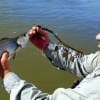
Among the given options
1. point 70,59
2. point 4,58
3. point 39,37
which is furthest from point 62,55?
point 4,58

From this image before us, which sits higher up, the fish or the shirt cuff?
the fish

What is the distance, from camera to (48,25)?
8.55m

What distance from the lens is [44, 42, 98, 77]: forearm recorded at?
12.5 feet

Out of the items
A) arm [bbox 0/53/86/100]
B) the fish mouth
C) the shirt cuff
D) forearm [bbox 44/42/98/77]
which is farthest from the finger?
forearm [bbox 44/42/98/77]

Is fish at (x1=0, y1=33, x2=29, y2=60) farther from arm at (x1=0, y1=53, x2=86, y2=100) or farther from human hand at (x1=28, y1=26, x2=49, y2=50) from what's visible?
arm at (x1=0, y1=53, x2=86, y2=100)

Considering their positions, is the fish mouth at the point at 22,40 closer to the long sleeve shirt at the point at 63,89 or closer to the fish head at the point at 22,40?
the fish head at the point at 22,40

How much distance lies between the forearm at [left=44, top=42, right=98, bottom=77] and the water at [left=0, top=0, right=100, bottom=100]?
5.77 feet

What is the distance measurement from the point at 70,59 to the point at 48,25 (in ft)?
15.2

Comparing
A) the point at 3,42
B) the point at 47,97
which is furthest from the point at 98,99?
the point at 3,42

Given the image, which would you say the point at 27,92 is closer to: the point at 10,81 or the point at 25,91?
the point at 25,91

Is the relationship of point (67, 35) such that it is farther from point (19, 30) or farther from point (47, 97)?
point (47, 97)

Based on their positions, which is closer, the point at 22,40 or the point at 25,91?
the point at 25,91

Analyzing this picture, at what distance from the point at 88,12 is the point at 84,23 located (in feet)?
3.29

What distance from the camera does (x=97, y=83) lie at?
2.79 m
